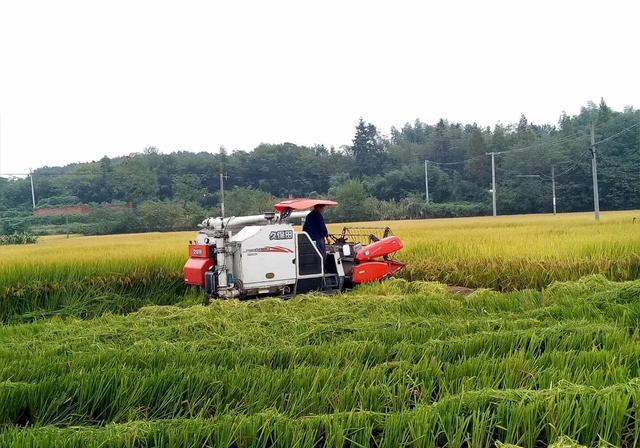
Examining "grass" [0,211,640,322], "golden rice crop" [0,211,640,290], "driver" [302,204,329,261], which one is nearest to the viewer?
"driver" [302,204,329,261]

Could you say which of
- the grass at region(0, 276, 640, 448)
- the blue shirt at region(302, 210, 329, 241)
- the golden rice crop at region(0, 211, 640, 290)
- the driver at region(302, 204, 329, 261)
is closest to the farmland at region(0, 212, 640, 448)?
the grass at region(0, 276, 640, 448)

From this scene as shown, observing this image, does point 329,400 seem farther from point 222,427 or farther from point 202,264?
point 202,264

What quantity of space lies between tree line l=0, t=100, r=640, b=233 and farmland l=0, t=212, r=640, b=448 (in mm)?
26474

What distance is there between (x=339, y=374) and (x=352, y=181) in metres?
36.1

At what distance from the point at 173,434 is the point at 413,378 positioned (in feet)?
5.37

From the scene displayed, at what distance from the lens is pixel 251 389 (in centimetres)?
361

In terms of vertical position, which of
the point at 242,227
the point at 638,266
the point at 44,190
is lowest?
the point at 638,266

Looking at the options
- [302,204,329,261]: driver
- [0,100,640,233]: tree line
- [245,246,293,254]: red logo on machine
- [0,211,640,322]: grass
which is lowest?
[0,211,640,322]: grass

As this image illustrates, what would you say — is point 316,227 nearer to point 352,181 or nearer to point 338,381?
point 338,381

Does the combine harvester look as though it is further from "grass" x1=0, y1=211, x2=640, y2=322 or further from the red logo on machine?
"grass" x1=0, y1=211, x2=640, y2=322

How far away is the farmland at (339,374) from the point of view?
2875 mm

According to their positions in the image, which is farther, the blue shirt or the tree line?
the tree line

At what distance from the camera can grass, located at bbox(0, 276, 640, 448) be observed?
2.87 metres

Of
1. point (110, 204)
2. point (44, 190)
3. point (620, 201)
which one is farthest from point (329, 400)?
point (620, 201)
